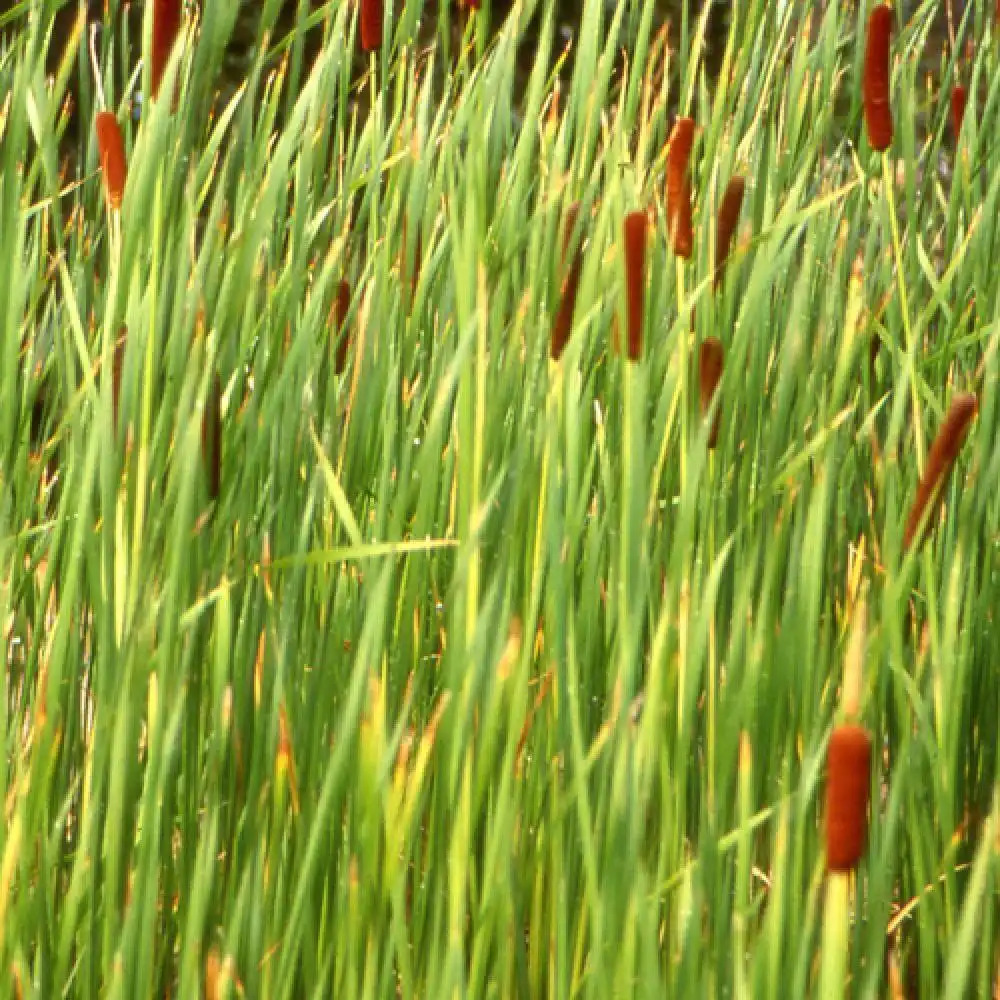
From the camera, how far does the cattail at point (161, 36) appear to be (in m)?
1.19

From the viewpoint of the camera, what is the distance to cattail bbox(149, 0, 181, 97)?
1191 millimetres

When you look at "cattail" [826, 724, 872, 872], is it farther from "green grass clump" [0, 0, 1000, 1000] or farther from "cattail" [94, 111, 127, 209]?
"cattail" [94, 111, 127, 209]

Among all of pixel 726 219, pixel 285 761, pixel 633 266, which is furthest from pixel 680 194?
pixel 285 761

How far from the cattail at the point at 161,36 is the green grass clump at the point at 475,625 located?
2 cm

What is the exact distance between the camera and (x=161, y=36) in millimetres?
1205

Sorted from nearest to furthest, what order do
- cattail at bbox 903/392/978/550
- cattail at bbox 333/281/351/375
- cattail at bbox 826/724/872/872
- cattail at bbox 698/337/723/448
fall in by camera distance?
1. cattail at bbox 826/724/872/872
2. cattail at bbox 903/392/978/550
3. cattail at bbox 698/337/723/448
4. cattail at bbox 333/281/351/375

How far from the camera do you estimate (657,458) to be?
3.98 ft

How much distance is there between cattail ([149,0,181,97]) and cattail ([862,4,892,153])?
495mm

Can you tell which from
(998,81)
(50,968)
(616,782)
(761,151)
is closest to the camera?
(616,782)

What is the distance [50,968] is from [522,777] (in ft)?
1.09

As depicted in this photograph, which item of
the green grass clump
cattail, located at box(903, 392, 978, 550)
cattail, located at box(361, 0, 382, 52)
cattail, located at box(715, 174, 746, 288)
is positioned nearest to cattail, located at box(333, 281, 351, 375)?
the green grass clump

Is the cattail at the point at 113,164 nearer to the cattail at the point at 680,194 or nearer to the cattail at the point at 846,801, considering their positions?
the cattail at the point at 680,194

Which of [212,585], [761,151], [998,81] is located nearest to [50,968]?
[212,585]

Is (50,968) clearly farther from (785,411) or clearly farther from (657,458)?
(785,411)
